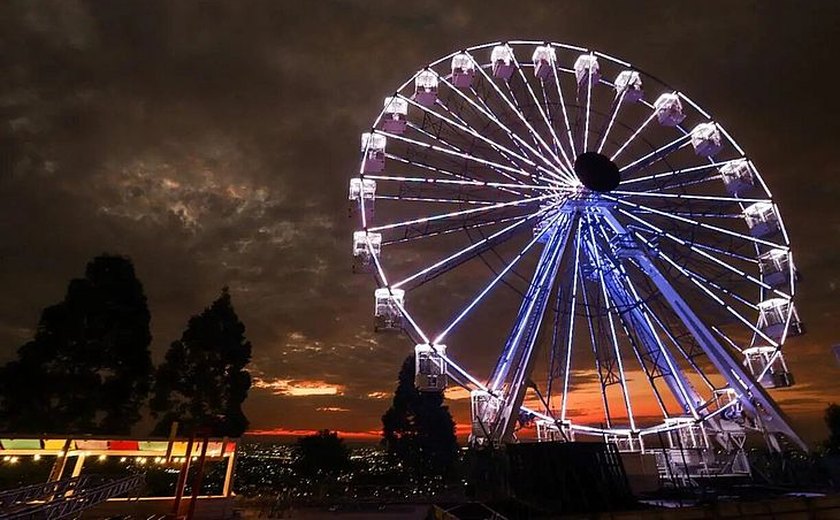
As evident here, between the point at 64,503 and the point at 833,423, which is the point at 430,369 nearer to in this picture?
the point at 64,503

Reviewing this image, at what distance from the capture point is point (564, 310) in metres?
19.1

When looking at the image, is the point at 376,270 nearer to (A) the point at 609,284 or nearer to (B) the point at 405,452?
(A) the point at 609,284

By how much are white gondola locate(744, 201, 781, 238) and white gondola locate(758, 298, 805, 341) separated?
2820 mm

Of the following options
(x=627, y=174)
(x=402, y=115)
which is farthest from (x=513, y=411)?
(x=402, y=115)

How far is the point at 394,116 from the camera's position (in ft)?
67.3

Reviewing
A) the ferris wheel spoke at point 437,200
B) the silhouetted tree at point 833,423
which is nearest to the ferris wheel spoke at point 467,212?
the ferris wheel spoke at point 437,200

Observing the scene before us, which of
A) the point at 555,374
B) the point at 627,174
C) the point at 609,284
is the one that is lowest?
the point at 555,374

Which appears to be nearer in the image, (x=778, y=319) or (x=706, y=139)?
(x=778, y=319)

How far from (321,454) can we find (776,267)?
3173cm

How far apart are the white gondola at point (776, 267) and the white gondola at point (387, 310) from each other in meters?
15.2

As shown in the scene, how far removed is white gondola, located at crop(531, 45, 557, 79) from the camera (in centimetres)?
2270

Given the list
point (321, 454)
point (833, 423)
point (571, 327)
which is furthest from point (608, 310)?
point (833, 423)

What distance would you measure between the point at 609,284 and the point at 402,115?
11214 millimetres

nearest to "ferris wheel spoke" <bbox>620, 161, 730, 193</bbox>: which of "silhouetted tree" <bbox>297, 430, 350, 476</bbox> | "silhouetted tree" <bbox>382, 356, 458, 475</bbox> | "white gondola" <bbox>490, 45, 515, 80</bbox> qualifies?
"white gondola" <bbox>490, 45, 515, 80</bbox>
